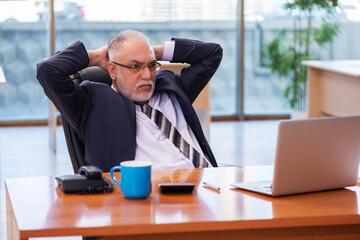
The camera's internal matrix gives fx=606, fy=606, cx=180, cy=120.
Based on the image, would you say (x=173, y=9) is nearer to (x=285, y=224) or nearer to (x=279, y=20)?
(x=279, y=20)

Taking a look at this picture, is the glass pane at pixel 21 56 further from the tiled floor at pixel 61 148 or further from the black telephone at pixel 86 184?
the black telephone at pixel 86 184

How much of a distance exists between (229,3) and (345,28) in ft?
4.58

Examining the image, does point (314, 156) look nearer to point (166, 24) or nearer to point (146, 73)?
point (146, 73)

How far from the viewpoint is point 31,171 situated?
457 centimetres

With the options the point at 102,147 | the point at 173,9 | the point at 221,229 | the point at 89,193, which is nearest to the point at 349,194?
the point at 221,229

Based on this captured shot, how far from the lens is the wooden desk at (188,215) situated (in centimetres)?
145

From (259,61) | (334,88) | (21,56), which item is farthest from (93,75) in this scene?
(259,61)

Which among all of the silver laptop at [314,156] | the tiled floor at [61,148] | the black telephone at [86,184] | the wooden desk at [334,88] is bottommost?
the tiled floor at [61,148]

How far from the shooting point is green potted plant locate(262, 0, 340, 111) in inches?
265

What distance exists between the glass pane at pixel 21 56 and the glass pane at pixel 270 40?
230cm

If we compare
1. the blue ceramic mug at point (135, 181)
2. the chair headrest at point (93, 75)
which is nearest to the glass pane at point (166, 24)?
the chair headrest at point (93, 75)

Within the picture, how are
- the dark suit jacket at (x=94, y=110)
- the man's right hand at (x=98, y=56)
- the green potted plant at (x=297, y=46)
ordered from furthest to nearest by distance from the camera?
the green potted plant at (x=297, y=46) < the man's right hand at (x=98, y=56) < the dark suit jacket at (x=94, y=110)

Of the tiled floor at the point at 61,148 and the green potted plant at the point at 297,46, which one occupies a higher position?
the green potted plant at the point at 297,46

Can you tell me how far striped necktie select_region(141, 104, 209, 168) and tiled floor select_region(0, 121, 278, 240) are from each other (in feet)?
5.23
